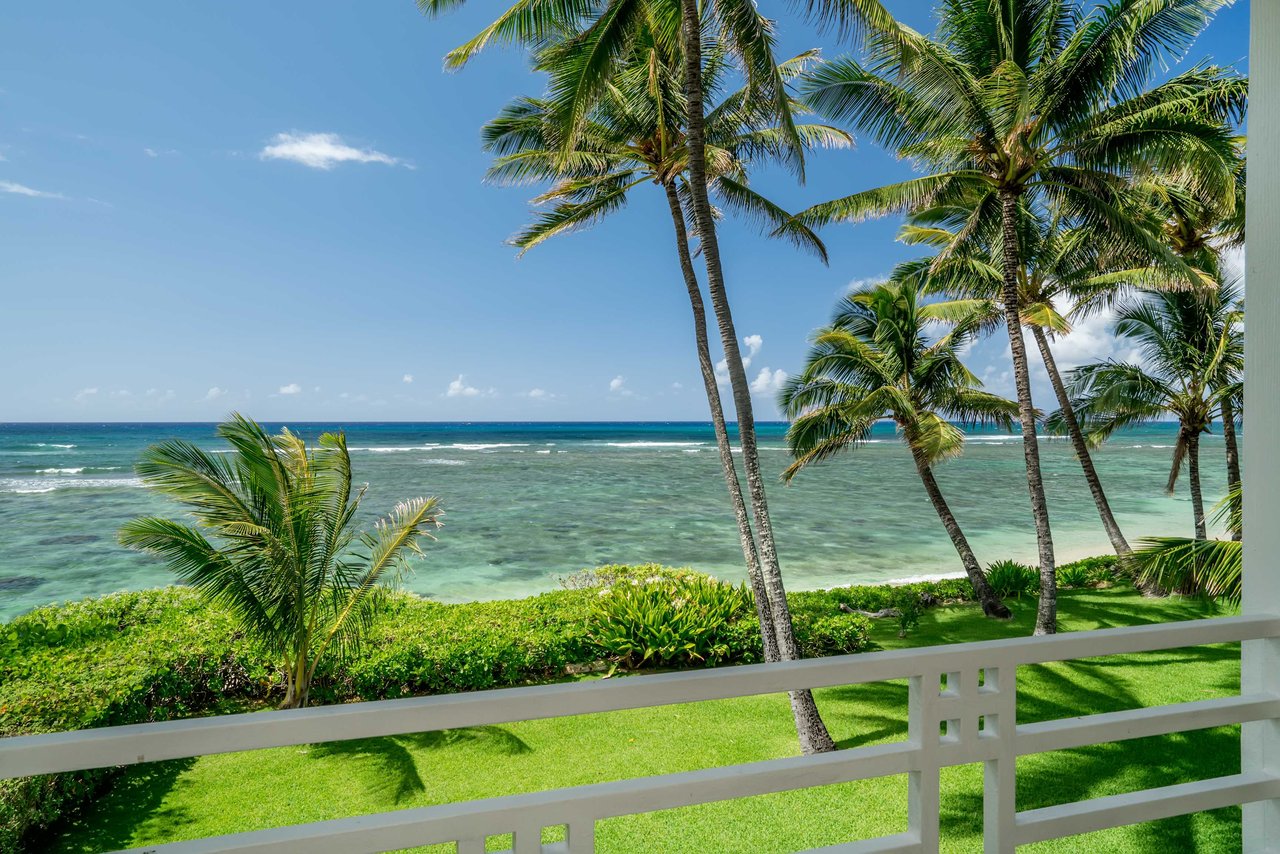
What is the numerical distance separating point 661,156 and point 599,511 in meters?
16.5

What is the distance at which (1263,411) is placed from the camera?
147cm

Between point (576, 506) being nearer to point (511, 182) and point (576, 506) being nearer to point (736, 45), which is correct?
point (511, 182)

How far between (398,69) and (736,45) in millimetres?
21234

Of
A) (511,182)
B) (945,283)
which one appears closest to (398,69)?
(511,182)

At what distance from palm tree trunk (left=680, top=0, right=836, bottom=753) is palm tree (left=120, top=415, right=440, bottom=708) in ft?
8.26

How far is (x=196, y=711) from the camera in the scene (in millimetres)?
5355

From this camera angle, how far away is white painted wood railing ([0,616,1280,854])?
875 mm

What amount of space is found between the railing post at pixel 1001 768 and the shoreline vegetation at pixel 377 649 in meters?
3.90

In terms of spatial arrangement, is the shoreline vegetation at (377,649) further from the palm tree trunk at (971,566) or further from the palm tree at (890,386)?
the palm tree at (890,386)

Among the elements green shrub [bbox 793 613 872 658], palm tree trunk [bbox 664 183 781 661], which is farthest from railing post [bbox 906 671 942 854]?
green shrub [bbox 793 613 872 658]

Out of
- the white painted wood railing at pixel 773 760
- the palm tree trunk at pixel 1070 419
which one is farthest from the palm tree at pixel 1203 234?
the white painted wood railing at pixel 773 760

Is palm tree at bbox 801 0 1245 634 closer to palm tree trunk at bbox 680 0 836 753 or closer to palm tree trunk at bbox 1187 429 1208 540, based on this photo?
palm tree trunk at bbox 680 0 836 753

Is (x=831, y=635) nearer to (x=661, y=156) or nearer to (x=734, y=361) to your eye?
(x=734, y=361)

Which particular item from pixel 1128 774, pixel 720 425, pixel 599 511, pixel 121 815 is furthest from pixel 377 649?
pixel 599 511
